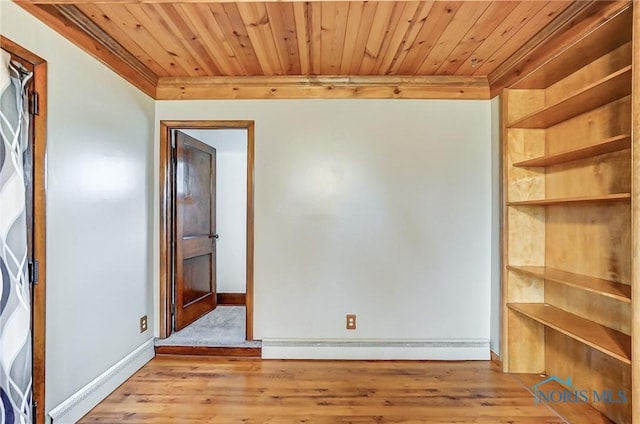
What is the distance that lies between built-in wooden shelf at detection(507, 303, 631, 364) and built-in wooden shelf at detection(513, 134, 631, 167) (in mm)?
1029

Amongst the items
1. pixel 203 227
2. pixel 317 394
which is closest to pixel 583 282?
pixel 317 394

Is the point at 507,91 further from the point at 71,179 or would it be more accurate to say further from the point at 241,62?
the point at 71,179

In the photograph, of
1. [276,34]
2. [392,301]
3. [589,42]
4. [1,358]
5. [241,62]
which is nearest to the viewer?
[1,358]

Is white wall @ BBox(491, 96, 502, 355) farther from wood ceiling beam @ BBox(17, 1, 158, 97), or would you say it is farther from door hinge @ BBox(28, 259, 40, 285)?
door hinge @ BBox(28, 259, 40, 285)

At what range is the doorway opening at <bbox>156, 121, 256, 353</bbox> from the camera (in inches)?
112

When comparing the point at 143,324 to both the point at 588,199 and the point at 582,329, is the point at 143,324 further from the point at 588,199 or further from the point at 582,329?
the point at 588,199

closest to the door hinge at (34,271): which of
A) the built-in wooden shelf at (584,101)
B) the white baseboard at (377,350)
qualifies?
the white baseboard at (377,350)

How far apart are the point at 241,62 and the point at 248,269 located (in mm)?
1652

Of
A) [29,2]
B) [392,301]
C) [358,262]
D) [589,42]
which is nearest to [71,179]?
[29,2]

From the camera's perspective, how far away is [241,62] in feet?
8.23

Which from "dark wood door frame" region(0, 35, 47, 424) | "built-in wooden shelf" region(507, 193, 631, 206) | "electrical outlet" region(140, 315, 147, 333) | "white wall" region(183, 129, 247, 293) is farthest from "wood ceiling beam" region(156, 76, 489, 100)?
"electrical outlet" region(140, 315, 147, 333)

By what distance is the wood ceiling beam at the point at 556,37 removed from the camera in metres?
1.72

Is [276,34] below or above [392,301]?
above

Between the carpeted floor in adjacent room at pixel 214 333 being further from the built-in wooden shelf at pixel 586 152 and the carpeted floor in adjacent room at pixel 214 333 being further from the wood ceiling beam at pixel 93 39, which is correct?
the built-in wooden shelf at pixel 586 152
